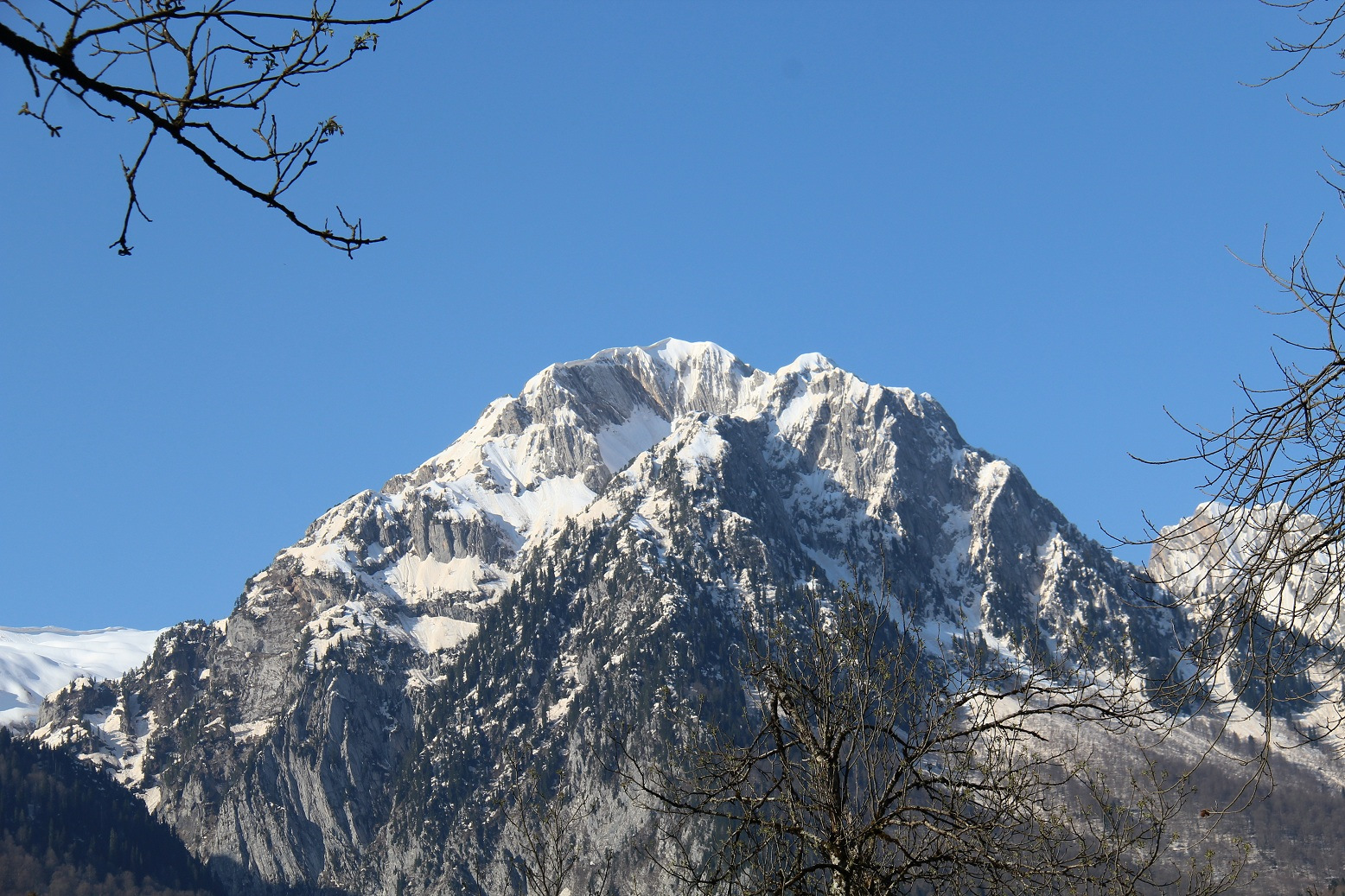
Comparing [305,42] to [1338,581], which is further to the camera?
[1338,581]

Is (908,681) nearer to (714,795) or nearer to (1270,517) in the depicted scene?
(714,795)

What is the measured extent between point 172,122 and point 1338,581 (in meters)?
7.84

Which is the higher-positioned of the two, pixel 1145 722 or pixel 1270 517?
pixel 1270 517

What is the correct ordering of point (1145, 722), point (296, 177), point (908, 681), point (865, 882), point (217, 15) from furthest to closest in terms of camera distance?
1. point (908, 681)
2. point (865, 882)
3. point (1145, 722)
4. point (296, 177)
5. point (217, 15)

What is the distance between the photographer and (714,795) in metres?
15.2

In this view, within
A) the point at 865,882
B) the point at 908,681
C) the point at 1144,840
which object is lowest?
the point at 865,882

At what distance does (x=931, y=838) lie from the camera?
1458 centimetres

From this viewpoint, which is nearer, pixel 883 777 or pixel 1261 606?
pixel 1261 606

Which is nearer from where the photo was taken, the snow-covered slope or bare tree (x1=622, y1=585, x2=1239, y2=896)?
the snow-covered slope

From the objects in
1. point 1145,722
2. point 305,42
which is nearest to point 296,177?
point 305,42

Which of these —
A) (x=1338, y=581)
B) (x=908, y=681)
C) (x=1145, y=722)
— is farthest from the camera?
(x=908, y=681)

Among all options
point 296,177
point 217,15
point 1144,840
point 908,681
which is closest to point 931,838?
point 908,681

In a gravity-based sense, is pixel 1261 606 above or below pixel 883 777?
above

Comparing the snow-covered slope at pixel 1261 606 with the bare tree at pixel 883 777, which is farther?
the bare tree at pixel 883 777
